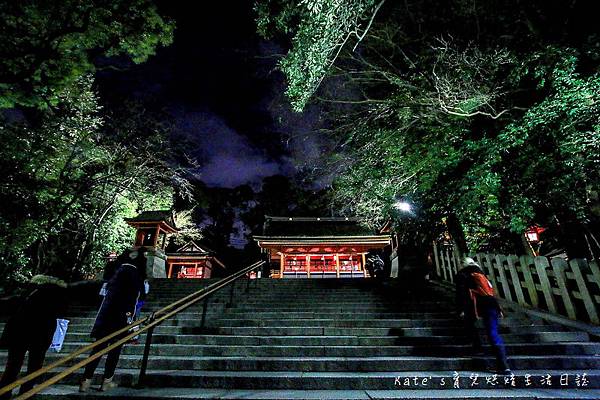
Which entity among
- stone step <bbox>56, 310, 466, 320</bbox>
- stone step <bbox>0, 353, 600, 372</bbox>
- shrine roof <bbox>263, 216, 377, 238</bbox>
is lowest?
stone step <bbox>0, 353, 600, 372</bbox>

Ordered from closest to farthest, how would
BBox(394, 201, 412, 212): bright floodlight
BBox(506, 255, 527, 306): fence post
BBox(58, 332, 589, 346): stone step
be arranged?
1. BBox(58, 332, 589, 346): stone step
2. BBox(506, 255, 527, 306): fence post
3. BBox(394, 201, 412, 212): bright floodlight

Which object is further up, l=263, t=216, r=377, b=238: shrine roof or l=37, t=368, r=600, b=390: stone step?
l=263, t=216, r=377, b=238: shrine roof

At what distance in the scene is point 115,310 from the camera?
152 inches

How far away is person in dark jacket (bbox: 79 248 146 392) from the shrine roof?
18.0 meters

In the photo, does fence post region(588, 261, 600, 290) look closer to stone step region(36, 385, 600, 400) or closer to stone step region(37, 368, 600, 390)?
stone step region(37, 368, 600, 390)

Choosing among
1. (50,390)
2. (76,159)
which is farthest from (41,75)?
(50,390)

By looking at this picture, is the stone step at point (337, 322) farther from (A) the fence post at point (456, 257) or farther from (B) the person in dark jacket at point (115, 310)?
(A) the fence post at point (456, 257)

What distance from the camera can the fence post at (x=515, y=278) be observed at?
6504 millimetres

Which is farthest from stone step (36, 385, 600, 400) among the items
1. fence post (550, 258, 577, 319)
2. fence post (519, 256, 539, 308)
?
fence post (519, 256, 539, 308)

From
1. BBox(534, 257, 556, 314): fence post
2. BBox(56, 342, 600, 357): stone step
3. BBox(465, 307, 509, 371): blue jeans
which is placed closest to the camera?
BBox(465, 307, 509, 371): blue jeans

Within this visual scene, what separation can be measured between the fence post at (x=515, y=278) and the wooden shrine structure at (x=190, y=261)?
23.6 m

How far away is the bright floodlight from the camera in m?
9.16

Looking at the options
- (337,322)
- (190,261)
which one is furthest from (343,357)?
(190,261)

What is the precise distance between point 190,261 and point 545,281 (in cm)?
2562
